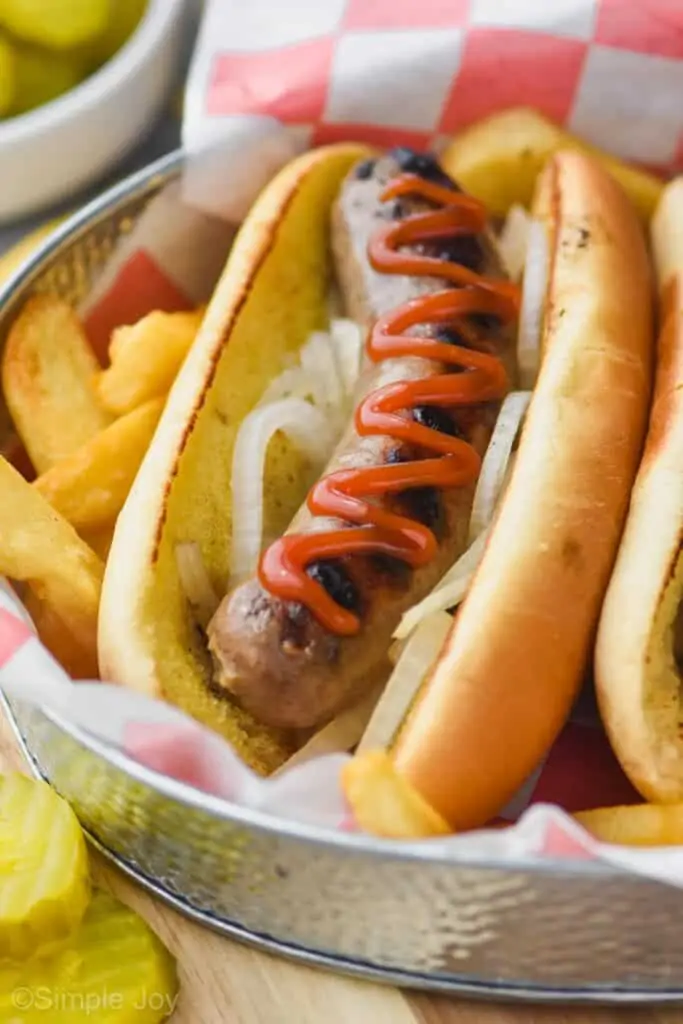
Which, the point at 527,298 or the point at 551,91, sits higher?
the point at 551,91

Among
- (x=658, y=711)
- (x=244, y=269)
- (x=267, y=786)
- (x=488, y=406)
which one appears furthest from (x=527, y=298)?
(x=267, y=786)

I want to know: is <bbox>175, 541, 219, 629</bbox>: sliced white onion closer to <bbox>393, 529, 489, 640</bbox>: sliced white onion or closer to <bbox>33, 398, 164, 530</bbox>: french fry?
<bbox>33, 398, 164, 530</bbox>: french fry

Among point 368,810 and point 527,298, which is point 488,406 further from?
point 368,810

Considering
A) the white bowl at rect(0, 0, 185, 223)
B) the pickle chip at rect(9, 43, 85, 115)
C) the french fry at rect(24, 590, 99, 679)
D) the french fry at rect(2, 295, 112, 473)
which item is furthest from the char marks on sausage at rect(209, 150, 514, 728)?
the pickle chip at rect(9, 43, 85, 115)

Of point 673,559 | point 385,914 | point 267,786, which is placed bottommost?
point 385,914

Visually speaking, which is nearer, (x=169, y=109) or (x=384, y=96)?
(x=384, y=96)

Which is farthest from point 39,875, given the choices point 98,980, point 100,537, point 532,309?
point 532,309

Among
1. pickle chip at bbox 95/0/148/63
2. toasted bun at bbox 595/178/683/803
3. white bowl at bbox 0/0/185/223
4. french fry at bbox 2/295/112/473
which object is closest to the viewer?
toasted bun at bbox 595/178/683/803

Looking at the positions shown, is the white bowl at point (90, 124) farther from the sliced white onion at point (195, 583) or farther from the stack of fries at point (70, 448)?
the sliced white onion at point (195, 583)

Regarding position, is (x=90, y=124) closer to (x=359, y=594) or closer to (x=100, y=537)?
(x=100, y=537)
